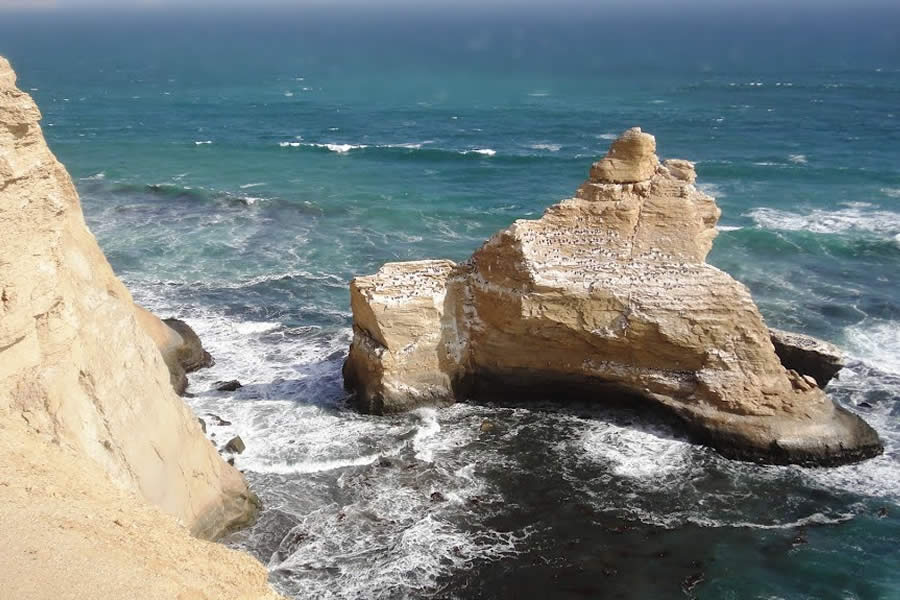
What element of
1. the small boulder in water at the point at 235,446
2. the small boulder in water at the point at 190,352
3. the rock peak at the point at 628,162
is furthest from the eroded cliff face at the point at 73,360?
the rock peak at the point at 628,162

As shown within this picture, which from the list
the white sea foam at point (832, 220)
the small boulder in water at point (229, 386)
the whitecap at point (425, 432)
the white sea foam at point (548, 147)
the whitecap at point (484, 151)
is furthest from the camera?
the white sea foam at point (548, 147)

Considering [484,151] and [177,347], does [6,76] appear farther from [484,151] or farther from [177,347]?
[484,151]

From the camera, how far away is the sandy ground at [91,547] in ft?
31.8

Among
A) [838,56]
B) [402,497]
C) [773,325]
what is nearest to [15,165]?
[402,497]

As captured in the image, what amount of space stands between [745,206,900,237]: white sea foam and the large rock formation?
19.9m

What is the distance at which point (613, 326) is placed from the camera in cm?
2378

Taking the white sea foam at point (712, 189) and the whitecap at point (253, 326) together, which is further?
the white sea foam at point (712, 189)

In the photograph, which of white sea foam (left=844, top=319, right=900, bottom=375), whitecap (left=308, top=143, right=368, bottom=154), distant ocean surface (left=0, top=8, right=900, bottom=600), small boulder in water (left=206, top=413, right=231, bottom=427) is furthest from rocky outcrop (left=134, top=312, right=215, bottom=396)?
whitecap (left=308, top=143, right=368, bottom=154)

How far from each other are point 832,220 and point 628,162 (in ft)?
80.9

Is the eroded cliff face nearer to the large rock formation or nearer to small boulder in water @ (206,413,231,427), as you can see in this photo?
small boulder in water @ (206,413,231,427)

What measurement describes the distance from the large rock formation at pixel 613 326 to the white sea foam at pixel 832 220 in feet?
65.2

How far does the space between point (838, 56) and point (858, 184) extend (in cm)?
7409

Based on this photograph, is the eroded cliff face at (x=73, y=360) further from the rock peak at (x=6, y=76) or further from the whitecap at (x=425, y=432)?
the whitecap at (x=425, y=432)

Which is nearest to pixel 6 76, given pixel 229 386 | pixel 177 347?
pixel 229 386
